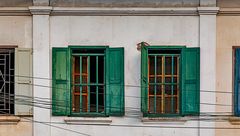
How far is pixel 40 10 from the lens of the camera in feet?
33.9

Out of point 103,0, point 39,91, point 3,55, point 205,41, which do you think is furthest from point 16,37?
point 205,41

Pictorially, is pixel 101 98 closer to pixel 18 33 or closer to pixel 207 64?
pixel 18 33

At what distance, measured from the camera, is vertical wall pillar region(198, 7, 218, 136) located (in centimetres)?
1033

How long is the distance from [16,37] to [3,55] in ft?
1.61

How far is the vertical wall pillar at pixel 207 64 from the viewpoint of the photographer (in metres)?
10.3

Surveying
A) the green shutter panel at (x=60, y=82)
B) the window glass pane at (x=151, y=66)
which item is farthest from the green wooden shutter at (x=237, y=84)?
the green shutter panel at (x=60, y=82)

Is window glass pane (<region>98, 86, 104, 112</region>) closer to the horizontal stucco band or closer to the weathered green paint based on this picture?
the weathered green paint

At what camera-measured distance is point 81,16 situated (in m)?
10.4

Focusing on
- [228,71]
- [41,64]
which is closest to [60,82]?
[41,64]

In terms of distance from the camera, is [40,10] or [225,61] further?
[225,61]

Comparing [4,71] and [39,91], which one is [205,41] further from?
[4,71]

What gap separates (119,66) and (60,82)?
1.28 meters

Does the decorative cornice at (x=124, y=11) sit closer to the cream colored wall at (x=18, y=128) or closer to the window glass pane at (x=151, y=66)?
the window glass pane at (x=151, y=66)

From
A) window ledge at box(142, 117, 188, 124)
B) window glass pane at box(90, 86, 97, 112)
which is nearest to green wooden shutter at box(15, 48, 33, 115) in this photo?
window glass pane at box(90, 86, 97, 112)
